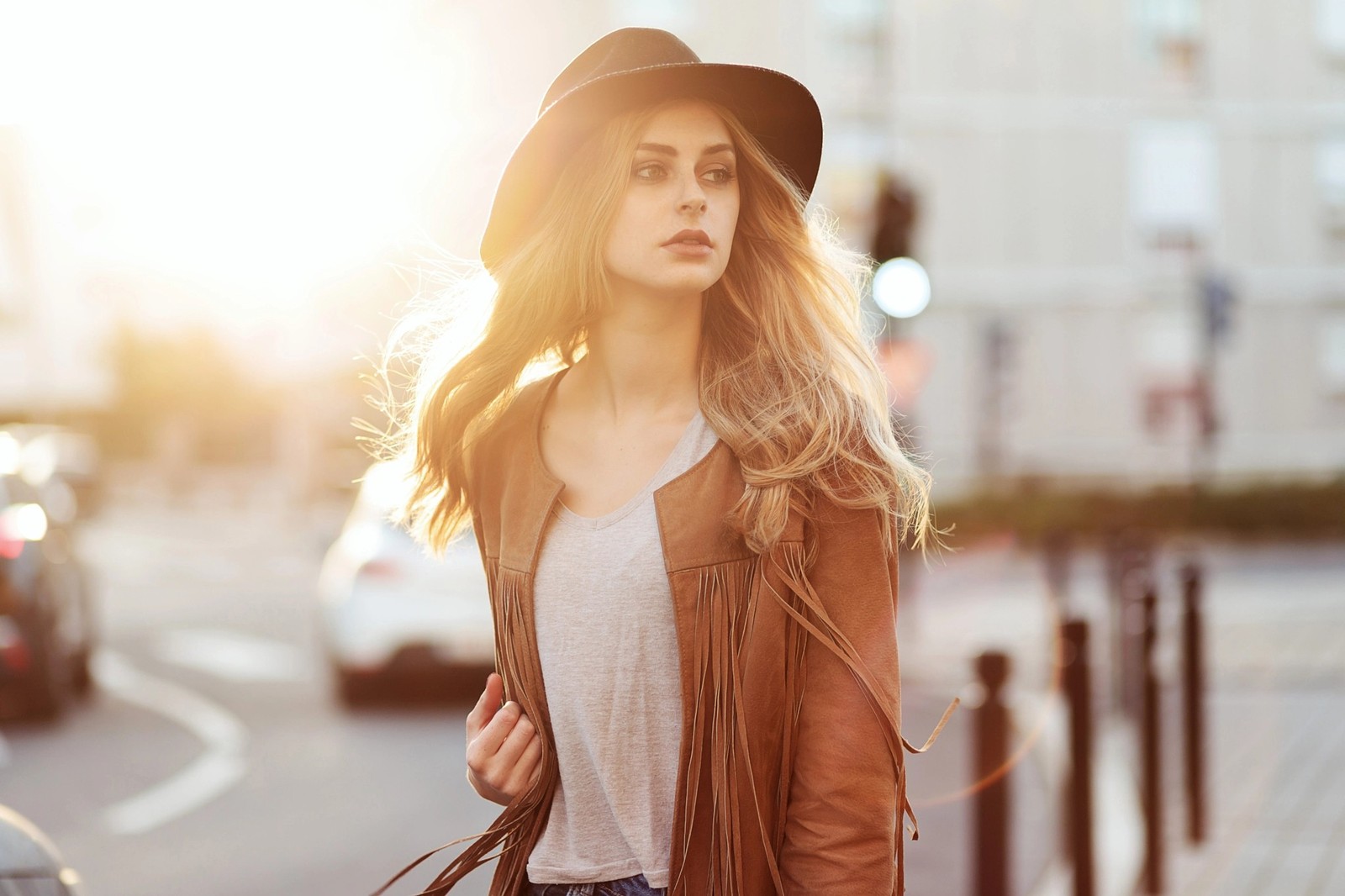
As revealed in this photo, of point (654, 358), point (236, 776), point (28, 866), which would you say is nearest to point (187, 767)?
point (236, 776)

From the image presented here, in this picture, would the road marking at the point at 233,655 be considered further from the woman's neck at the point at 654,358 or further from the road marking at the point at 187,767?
the woman's neck at the point at 654,358

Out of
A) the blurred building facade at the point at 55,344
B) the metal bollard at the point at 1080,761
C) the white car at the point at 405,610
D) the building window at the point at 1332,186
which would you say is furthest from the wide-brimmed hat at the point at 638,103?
the building window at the point at 1332,186

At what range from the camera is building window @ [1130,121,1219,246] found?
112 feet

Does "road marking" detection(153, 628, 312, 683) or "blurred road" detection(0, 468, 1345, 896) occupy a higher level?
"blurred road" detection(0, 468, 1345, 896)

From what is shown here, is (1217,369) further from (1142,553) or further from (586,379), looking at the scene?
(586,379)

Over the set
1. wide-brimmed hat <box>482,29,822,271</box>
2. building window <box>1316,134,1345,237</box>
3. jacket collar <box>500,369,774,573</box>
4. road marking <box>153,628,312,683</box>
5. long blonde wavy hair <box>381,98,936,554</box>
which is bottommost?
road marking <box>153,628,312,683</box>

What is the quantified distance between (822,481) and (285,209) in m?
35.6

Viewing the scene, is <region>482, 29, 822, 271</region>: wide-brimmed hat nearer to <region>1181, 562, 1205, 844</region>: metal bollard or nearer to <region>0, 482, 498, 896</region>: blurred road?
<region>0, 482, 498, 896</region>: blurred road

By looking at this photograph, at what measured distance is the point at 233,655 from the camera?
42.9ft

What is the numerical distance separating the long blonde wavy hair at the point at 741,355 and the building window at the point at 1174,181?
110ft

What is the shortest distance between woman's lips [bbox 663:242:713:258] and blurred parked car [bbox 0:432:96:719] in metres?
8.24

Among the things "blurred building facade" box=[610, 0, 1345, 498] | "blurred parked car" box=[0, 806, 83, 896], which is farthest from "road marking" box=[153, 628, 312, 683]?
"blurred building facade" box=[610, 0, 1345, 498]

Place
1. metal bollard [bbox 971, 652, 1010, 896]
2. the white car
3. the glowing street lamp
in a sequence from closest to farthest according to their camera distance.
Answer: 1. metal bollard [bbox 971, 652, 1010, 896]
2. the white car
3. the glowing street lamp

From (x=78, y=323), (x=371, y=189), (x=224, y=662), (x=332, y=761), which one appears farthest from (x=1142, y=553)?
(x=78, y=323)
